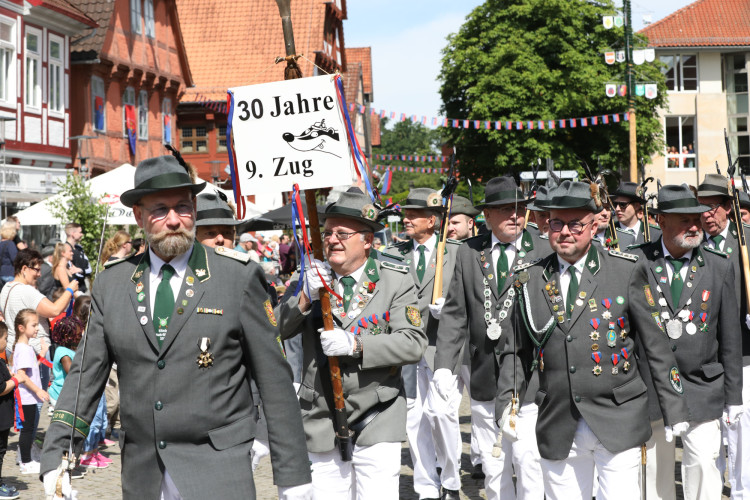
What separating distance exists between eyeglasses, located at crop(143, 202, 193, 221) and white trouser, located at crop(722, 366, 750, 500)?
5.16 metres

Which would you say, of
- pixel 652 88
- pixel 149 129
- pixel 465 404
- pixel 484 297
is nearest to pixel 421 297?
pixel 484 297

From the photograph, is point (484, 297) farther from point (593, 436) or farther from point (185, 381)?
point (185, 381)

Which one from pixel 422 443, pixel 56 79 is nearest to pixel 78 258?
pixel 422 443

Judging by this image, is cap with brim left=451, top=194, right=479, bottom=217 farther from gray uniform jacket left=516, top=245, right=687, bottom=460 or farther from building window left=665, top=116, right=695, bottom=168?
building window left=665, top=116, right=695, bottom=168

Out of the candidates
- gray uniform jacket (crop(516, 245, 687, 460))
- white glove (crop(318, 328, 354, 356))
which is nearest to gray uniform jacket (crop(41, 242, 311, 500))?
white glove (crop(318, 328, 354, 356))

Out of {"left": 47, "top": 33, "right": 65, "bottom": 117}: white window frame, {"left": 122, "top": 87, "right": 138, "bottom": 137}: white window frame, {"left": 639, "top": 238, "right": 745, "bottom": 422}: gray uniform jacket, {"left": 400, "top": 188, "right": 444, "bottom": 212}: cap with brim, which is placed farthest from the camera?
{"left": 122, "top": 87, "right": 138, "bottom": 137}: white window frame

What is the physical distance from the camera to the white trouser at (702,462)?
702 cm

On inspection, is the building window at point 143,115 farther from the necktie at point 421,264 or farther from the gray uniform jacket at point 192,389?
the gray uniform jacket at point 192,389

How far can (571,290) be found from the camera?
6.22 meters

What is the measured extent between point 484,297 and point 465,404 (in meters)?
6.55

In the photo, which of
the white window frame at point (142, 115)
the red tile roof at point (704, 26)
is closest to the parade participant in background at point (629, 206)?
the white window frame at point (142, 115)

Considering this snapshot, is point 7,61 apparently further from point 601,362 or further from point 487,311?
point 601,362

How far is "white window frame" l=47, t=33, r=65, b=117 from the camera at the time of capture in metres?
29.7

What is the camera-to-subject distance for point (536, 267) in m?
6.43
